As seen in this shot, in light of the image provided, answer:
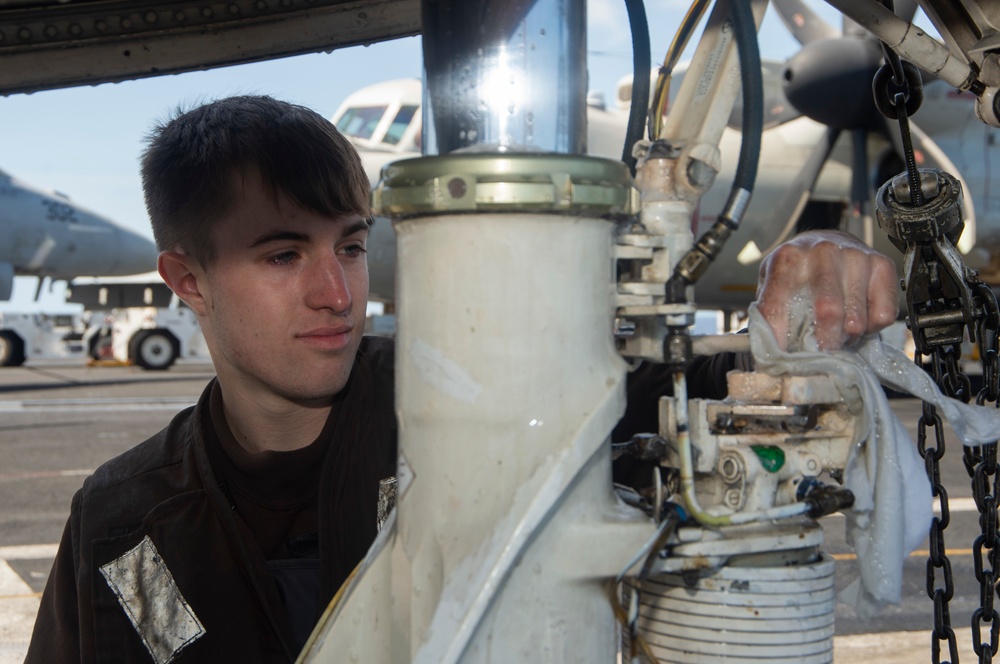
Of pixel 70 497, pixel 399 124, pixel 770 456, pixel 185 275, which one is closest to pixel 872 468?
pixel 770 456

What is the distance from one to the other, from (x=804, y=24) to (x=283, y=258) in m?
12.1

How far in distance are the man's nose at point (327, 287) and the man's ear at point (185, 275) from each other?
0.96 feet

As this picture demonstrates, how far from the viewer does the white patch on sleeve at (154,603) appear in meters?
1.62

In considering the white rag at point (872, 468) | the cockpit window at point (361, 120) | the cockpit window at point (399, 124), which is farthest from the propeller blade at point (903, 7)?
the cockpit window at point (361, 120)

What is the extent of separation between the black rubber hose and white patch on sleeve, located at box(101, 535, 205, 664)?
3.80 ft

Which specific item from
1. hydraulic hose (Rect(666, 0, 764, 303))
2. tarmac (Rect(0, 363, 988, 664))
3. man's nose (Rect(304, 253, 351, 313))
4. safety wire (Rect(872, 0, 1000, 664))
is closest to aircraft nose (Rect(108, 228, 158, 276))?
tarmac (Rect(0, 363, 988, 664))

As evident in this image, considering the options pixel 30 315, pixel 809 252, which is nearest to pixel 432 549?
pixel 809 252

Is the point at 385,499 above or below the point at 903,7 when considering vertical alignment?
below

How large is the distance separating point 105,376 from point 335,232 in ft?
64.1

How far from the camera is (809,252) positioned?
104 centimetres

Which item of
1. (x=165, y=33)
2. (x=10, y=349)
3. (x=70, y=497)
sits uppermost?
(x=165, y=33)

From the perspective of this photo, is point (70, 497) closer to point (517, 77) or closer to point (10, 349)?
point (517, 77)

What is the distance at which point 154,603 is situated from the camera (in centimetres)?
164

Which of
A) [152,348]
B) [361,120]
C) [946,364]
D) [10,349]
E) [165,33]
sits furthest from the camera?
[10,349]
